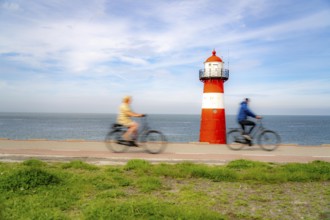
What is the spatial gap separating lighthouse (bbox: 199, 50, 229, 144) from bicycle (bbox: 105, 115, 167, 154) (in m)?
11.9

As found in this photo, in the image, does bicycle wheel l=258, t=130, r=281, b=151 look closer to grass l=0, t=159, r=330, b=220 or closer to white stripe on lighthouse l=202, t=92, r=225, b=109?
grass l=0, t=159, r=330, b=220

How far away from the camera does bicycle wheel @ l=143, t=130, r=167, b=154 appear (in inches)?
465

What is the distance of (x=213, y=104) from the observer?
23422 mm

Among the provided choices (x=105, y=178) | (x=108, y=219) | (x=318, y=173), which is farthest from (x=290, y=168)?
(x=108, y=219)

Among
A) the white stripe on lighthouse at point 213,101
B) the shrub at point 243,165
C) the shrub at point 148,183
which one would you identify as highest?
the white stripe on lighthouse at point 213,101

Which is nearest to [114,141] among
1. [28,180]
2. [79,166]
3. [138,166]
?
[79,166]

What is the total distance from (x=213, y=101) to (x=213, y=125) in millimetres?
1649

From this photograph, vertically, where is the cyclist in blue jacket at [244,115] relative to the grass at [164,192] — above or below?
above

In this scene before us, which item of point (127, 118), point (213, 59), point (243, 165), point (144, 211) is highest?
point (213, 59)

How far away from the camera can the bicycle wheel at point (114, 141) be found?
39.4ft

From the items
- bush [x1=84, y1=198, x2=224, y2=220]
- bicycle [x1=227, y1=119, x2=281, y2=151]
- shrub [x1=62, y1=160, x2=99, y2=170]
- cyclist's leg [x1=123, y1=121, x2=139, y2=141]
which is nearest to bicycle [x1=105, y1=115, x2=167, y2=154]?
cyclist's leg [x1=123, y1=121, x2=139, y2=141]

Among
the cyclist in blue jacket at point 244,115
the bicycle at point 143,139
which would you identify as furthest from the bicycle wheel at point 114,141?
the cyclist in blue jacket at point 244,115

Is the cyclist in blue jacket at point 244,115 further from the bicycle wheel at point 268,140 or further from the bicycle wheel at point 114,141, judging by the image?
the bicycle wheel at point 114,141

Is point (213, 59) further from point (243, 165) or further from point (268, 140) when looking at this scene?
point (243, 165)
